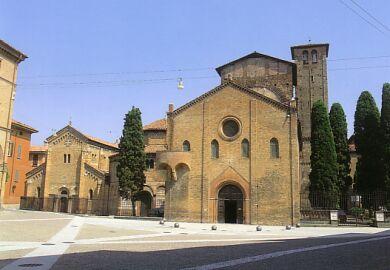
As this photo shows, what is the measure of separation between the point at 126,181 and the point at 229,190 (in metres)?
11.9

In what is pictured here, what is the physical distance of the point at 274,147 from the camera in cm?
3077

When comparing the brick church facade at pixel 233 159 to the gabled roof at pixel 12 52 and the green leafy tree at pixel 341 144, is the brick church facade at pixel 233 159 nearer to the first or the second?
the green leafy tree at pixel 341 144

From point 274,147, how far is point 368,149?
1086cm

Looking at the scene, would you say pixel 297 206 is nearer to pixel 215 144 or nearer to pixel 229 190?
pixel 229 190

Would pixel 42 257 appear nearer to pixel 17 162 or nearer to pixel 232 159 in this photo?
pixel 232 159

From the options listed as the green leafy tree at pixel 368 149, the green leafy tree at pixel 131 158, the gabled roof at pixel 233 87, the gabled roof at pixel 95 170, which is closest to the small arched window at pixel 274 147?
the gabled roof at pixel 233 87

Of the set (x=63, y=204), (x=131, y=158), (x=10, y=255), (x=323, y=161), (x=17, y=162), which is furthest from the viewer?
(x=17, y=162)

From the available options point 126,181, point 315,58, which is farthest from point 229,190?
point 315,58

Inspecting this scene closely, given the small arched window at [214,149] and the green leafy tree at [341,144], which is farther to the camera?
the green leafy tree at [341,144]

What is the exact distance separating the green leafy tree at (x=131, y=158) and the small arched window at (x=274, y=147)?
14767 mm

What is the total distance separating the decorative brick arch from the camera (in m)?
30.6

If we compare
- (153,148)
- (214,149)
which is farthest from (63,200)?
(214,149)

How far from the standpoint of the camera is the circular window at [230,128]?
1256 inches

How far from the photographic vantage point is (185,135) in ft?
108
